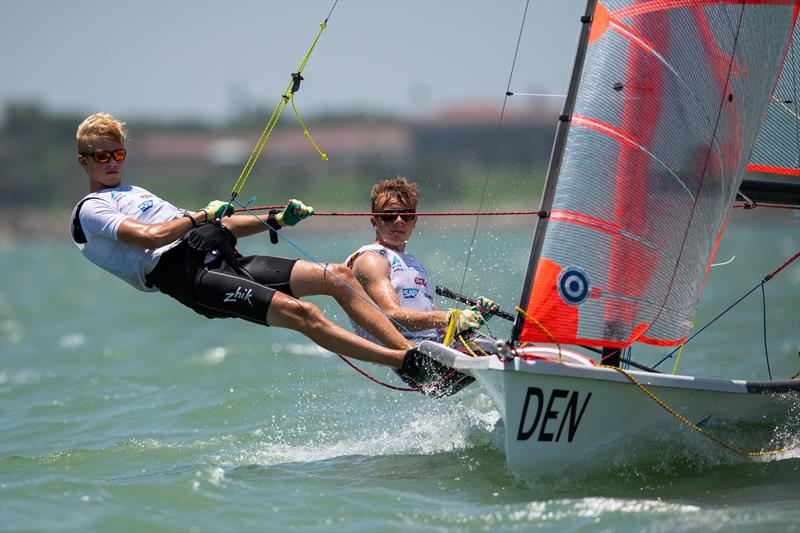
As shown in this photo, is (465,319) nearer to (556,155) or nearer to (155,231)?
(556,155)

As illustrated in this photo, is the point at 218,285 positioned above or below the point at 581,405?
above

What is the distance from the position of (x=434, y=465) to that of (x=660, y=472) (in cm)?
116

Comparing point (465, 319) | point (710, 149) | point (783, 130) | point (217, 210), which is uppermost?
point (783, 130)

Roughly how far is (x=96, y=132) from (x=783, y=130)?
4.35m

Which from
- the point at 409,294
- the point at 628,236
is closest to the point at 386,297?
the point at 409,294

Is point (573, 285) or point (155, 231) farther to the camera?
point (155, 231)

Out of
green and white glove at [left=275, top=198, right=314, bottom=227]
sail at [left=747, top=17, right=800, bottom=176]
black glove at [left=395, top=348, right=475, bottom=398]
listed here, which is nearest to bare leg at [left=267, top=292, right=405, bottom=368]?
black glove at [left=395, top=348, right=475, bottom=398]

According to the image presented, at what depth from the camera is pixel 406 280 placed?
227 inches

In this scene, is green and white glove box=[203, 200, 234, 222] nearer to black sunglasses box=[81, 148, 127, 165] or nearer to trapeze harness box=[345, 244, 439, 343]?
black sunglasses box=[81, 148, 127, 165]

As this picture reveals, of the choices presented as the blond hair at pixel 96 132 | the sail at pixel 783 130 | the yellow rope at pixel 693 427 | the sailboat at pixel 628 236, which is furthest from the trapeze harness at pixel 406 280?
the sail at pixel 783 130

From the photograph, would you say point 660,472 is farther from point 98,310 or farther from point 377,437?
point 98,310

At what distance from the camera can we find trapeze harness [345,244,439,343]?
5.75 meters

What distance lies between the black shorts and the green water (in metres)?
0.86

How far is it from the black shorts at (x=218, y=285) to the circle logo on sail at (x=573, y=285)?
147cm
